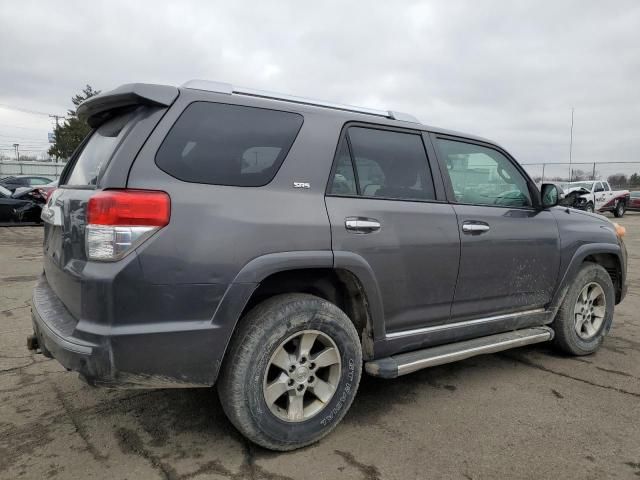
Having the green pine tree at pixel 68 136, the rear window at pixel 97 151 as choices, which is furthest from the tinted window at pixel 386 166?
the green pine tree at pixel 68 136

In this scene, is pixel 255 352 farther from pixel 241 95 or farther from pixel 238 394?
pixel 241 95

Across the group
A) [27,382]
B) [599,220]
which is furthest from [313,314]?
[599,220]

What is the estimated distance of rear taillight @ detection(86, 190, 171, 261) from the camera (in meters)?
2.21

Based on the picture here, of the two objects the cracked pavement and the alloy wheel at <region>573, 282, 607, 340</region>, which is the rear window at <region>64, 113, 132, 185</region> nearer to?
the cracked pavement

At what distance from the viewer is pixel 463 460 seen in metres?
2.58

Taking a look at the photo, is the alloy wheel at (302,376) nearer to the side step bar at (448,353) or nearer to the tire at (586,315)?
the side step bar at (448,353)

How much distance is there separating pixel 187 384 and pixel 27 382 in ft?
6.03

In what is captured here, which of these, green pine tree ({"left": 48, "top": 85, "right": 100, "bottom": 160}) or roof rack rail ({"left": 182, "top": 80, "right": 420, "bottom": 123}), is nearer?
roof rack rail ({"left": 182, "top": 80, "right": 420, "bottom": 123})

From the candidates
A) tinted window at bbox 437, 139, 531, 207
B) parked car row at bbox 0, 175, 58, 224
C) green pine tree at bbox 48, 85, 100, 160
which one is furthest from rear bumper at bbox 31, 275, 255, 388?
green pine tree at bbox 48, 85, 100, 160

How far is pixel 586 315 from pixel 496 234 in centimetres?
153

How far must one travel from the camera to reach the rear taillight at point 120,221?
221 cm

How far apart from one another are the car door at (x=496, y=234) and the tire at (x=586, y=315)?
31 cm

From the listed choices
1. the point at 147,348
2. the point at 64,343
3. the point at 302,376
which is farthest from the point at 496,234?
the point at 64,343

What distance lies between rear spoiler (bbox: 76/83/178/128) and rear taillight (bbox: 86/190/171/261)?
0.50 meters
